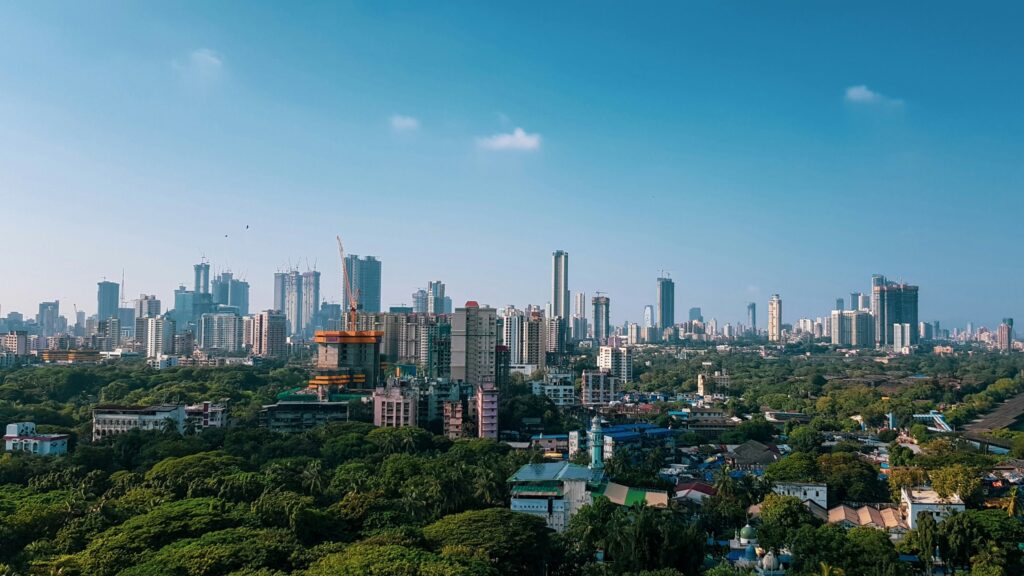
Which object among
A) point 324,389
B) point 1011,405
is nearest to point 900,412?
point 1011,405

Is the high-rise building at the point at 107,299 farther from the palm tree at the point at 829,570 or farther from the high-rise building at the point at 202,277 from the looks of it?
the palm tree at the point at 829,570

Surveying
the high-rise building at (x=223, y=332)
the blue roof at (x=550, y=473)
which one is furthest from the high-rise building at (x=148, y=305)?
the blue roof at (x=550, y=473)

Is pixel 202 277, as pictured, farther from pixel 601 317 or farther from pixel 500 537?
pixel 500 537

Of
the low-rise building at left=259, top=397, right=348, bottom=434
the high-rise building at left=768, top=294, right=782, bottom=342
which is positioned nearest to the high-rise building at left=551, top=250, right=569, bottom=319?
the high-rise building at left=768, top=294, right=782, bottom=342

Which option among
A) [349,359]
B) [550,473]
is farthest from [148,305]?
[550,473]

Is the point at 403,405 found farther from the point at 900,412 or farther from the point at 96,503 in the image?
the point at 900,412

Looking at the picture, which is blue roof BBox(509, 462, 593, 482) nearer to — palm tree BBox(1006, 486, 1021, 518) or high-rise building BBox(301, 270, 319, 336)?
palm tree BBox(1006, 486, 1021, 518)
